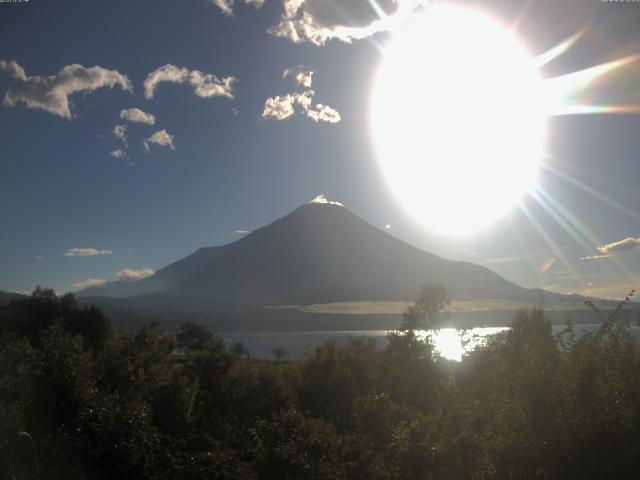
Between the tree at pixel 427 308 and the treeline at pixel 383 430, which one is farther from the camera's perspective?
the tree at pixel 427 308

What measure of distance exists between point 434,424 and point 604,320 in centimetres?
584

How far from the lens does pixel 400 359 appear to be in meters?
43.8

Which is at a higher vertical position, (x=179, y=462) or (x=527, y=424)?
(x=527, y=424)

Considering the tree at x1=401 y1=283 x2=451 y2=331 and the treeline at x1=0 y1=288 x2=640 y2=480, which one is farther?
the tree at x1=401 y1=283 x2=451 y2=331

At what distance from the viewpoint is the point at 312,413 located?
3169cm

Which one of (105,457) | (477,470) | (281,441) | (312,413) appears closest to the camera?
(477,470)

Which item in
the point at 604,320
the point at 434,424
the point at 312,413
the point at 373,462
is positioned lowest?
the point at 312,413

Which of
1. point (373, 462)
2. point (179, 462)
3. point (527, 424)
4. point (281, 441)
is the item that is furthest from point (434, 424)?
point (179, 462)

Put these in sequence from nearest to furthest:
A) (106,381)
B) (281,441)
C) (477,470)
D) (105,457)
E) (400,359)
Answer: (477,470)
(105,457)
(281,441)
(106,381)
(400,359)

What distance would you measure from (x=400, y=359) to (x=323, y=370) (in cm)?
877

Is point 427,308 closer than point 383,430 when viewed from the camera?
No

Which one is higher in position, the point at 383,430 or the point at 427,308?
the point at 427,308

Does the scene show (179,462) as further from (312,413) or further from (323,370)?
(323,370)

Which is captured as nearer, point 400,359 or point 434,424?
point 434,424
